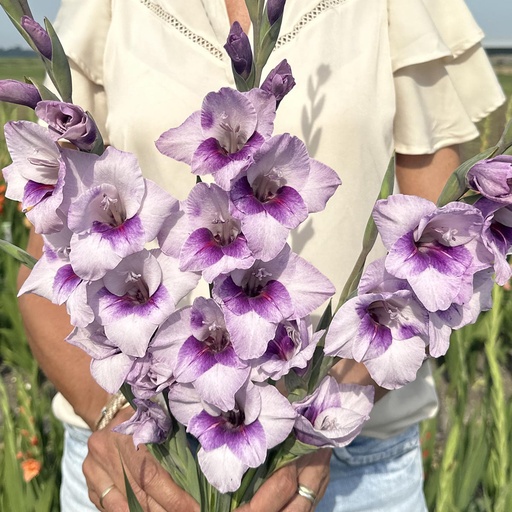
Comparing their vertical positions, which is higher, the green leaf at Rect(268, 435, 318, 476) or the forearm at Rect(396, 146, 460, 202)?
the forearm at Rect(396, 146, 460, 202)

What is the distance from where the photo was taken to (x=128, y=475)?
682 mm

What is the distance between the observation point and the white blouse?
794mm

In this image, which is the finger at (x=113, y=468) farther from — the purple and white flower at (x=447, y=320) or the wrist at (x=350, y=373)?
the purple and white flower at (x=447, y=320)

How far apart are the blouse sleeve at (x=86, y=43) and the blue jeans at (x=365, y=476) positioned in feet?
1.57

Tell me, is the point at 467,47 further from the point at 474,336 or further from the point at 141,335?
the point at 474,336

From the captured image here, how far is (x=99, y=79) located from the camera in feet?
2.80

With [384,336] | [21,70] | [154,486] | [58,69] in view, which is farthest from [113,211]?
[21,70]

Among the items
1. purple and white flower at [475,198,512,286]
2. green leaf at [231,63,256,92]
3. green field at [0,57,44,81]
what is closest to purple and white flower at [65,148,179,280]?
green leaf at [231,63,256,92]

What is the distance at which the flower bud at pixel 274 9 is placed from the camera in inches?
18.2

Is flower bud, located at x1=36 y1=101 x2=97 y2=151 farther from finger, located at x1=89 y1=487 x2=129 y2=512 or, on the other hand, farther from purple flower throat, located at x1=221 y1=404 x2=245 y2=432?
finger, located at x1=89 y1=487 x2=129 y2=512

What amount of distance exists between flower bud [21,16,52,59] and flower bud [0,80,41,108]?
0.04m

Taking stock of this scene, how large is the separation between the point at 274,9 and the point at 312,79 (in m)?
0.35

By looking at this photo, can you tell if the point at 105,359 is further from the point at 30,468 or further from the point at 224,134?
the point at 30,468

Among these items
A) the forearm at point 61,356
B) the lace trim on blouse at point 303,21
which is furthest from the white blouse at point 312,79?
the forearm at point 61,356
